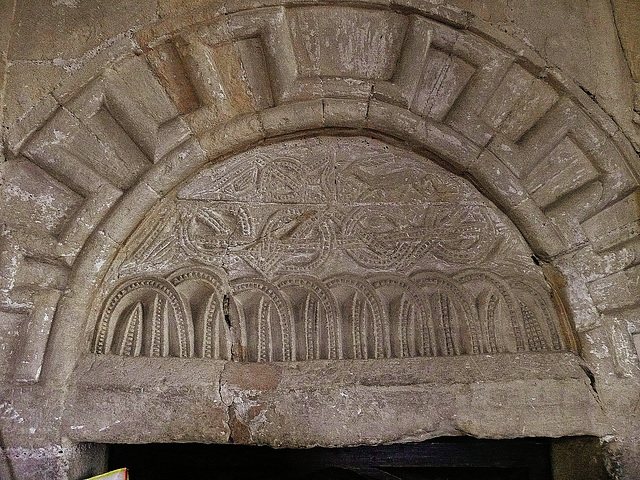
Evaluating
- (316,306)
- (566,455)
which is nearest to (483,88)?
(316,306)

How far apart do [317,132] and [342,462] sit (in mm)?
1708

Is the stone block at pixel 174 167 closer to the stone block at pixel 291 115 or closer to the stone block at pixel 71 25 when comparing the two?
the stone block at pixel 291 115

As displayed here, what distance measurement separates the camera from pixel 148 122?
7.72ft

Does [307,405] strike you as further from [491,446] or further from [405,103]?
[405,103]

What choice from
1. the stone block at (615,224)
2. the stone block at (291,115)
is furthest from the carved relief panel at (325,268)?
the stone block at (615,224)

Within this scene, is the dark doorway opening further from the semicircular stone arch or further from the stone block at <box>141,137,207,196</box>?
the stone block at <box>141,137,207,196</box>

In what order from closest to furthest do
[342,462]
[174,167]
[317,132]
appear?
[174,167], [317,132], [342,462]

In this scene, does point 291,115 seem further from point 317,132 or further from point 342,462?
point 342,462

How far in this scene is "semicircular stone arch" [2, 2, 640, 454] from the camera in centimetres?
228

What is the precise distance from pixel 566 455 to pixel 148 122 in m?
2.42

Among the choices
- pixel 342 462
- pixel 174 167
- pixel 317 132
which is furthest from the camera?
pixel 342 462

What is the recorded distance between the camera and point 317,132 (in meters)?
2.54

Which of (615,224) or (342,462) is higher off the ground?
(615,224)

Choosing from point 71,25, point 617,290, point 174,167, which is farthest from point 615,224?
point 71,25
